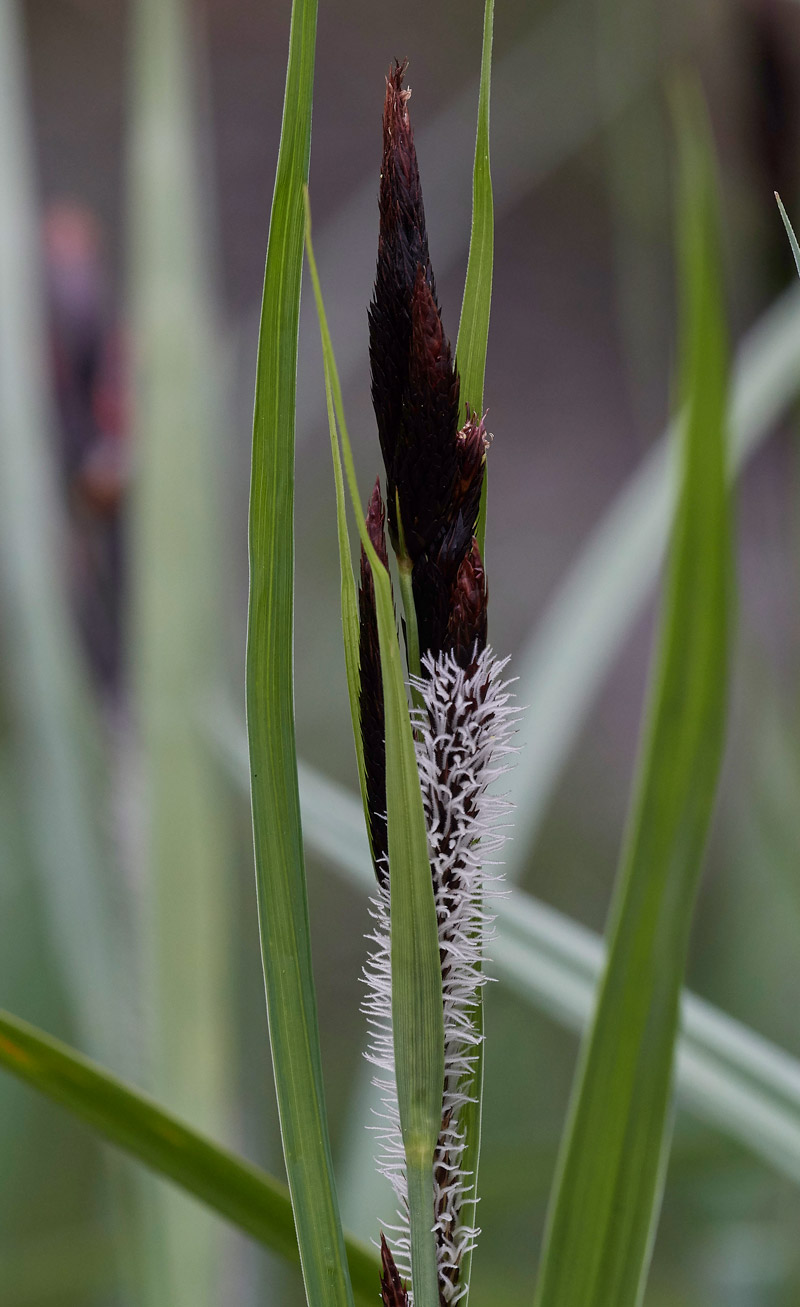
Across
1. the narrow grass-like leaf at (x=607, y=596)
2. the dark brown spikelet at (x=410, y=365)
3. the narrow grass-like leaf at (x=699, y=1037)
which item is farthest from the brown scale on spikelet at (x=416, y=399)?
the narrow grass-like leaf at (x=607, y=596)

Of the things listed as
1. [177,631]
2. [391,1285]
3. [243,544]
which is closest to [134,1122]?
[391,1285]

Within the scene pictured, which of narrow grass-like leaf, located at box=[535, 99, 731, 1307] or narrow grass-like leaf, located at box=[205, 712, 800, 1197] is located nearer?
narrow grass-like leaf, located at box=[535, 99, 731, 1307]

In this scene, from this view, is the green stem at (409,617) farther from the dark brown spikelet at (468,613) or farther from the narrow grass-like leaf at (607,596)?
the narrow grass-like leaf at (607,596)

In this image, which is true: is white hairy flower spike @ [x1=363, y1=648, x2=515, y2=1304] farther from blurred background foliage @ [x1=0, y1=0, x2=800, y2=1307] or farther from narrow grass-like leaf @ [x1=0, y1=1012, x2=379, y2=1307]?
blurred background foliage @ [x1=0, y1=0, x2=800, y2=1307]

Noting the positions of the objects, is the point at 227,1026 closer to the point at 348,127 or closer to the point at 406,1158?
the point at 406,1158

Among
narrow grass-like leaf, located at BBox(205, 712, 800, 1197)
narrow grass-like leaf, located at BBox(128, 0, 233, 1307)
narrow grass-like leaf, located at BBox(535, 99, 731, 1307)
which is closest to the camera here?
narrow grass-like leaf, located at BBox(535, 99, 731, 1307)

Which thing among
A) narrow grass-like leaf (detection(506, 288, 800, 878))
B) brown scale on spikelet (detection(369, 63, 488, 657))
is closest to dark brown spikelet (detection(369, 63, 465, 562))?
brown scale on spikelet (detection(369, 63, 488, 657))
